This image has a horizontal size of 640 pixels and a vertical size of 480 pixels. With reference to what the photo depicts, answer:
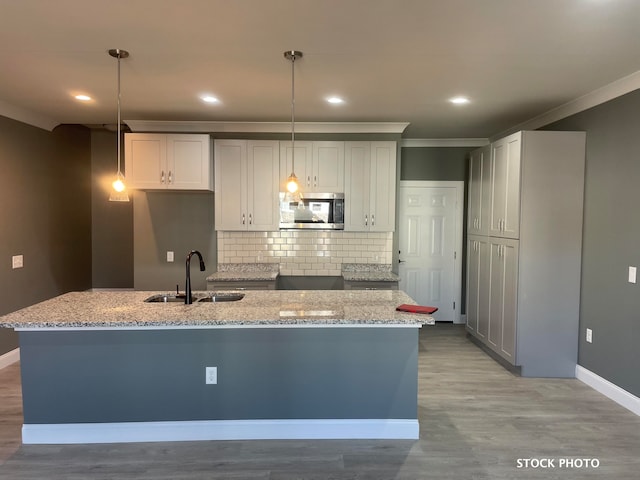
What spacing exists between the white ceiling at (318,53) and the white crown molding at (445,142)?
1435 mm

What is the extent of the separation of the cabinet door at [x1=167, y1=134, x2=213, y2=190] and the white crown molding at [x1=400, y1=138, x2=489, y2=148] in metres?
2.82

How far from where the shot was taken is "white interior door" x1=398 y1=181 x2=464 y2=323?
19.2ft

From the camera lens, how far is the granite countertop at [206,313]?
249 cm

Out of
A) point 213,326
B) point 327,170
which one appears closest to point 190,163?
point 327,170

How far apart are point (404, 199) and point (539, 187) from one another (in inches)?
86.6

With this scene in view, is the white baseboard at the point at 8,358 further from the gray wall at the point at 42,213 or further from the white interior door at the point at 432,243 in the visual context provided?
the white interior door at the point at 432,243

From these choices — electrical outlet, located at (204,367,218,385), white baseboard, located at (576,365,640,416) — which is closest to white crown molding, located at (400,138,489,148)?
white baseboard, located at (576,365,640,416)

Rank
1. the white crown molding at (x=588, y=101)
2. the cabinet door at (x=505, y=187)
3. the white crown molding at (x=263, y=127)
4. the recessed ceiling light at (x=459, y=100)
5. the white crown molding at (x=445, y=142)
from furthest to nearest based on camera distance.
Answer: the white crown molding at (x=445, y=142) → the white crown molding at (x=263, y=127) → the cabinet door at (x=505, y=187) → the recessed ceiling light at (x=459, y=100) → the white crown molding at (x=588, y=101)

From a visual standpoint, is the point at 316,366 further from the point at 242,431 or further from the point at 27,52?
the point at 27,52

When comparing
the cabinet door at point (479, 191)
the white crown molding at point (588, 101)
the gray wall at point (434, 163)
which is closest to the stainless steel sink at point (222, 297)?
the cabinet door at point (479, 191)

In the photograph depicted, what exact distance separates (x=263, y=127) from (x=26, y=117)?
98.7 inches

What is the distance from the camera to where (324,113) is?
4.39m

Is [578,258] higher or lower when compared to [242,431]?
higher

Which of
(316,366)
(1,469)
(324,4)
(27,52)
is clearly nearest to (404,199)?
(316,366)
